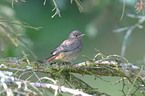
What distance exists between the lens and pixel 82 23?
4.35m

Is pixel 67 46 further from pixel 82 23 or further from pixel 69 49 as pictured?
pixel 82 23

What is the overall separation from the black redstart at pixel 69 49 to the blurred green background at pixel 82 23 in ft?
0.67

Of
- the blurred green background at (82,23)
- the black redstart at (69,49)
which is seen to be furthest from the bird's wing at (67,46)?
the blurred green background at (82,23)

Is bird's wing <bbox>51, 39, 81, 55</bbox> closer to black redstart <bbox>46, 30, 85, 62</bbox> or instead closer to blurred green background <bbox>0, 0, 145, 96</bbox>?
black redstart <bbox>46, 30, 85, 62</bbox>

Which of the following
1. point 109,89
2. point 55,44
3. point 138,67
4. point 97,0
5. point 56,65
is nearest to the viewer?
point 138,67

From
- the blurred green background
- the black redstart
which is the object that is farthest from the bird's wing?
the blurred green background

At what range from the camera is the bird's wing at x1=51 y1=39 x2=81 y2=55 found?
122 inches

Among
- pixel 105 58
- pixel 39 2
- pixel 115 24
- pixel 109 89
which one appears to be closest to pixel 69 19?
pixel 39 2

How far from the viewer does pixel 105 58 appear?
5.37 ft

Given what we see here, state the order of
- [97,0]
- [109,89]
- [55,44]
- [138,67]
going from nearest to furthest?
[138,67]
[97,0]
[109,89]
[55,44]

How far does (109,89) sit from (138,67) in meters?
2.12

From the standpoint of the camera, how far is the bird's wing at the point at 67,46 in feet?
10.2

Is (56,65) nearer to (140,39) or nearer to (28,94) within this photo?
(28,94)

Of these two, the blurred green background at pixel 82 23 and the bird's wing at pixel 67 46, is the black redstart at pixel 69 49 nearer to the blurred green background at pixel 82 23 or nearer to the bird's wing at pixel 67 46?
the bird's wing at pixel 67 46
